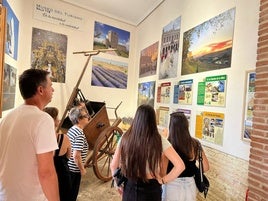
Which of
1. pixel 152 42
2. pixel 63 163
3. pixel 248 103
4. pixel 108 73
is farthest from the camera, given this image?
pixel 108 73

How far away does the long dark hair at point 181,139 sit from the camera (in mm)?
2055

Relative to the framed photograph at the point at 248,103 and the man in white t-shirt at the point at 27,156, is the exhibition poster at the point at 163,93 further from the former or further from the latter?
the man in white t-shirt at the point at 27,156

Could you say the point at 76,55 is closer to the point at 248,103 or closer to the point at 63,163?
the point at 63,163

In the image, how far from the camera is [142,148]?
1.69 meters

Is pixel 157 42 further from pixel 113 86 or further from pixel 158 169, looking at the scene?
pixel 158 169

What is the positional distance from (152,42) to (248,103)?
3.28m

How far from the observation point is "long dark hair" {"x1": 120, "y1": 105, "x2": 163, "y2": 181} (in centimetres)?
169

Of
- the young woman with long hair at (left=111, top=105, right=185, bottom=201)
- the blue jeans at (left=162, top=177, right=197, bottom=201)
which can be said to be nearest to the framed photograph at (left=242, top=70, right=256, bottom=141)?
the blue jeans at (left=162, top=177, right=197, bottom=201)

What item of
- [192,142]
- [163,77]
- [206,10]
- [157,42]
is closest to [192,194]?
[192,142]

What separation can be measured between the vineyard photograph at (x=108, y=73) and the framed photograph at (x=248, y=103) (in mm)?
4048

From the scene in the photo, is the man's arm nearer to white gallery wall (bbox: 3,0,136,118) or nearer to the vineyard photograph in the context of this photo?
white gallery wall (bbox: 3,0,136,118)

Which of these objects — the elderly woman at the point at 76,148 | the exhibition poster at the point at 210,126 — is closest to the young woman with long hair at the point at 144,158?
the elderly woman at the point at 76,148

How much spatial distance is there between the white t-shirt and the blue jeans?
1138 millimetres

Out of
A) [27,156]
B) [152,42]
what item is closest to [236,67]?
[27,156]
